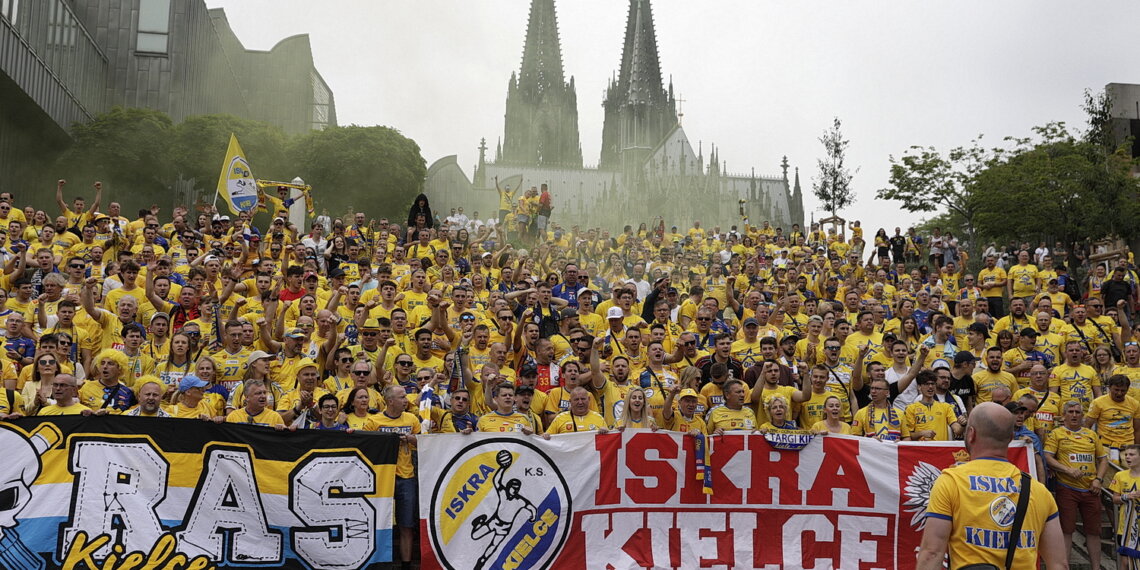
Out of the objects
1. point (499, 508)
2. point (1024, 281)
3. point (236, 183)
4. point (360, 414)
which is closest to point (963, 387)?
point (499, 508)

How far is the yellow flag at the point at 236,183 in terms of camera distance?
20844mm

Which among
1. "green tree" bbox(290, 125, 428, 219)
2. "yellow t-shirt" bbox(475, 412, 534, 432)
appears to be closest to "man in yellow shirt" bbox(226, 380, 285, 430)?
"yellow t-shirt" bbox(475, 412, 534, 432)

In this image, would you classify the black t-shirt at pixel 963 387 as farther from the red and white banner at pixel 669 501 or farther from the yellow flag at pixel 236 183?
the yellow flag at pixel 236 183

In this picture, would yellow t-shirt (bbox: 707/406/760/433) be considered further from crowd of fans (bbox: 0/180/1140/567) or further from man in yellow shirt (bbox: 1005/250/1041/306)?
man in yellow shirt (bbox: 1005/250/1041/306)

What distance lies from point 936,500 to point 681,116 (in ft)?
325

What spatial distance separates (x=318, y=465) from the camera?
7.98 m

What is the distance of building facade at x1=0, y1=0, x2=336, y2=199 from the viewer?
31156mm

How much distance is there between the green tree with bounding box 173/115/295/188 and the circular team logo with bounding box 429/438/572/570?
33.1 metres

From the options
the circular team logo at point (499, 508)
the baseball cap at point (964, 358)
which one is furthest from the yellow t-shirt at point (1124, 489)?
the circular team logo at point (499, 508)

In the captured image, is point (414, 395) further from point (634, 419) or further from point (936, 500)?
point (936, 500)

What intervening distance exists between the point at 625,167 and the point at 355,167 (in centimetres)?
5952

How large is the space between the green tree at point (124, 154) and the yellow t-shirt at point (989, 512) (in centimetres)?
3768

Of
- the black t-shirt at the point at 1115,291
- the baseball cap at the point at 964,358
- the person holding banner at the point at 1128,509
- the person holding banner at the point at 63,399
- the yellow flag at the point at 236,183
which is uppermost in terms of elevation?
the yellow flag at the point at 236,183

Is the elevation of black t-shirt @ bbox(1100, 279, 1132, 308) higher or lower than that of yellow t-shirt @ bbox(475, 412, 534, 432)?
higher
